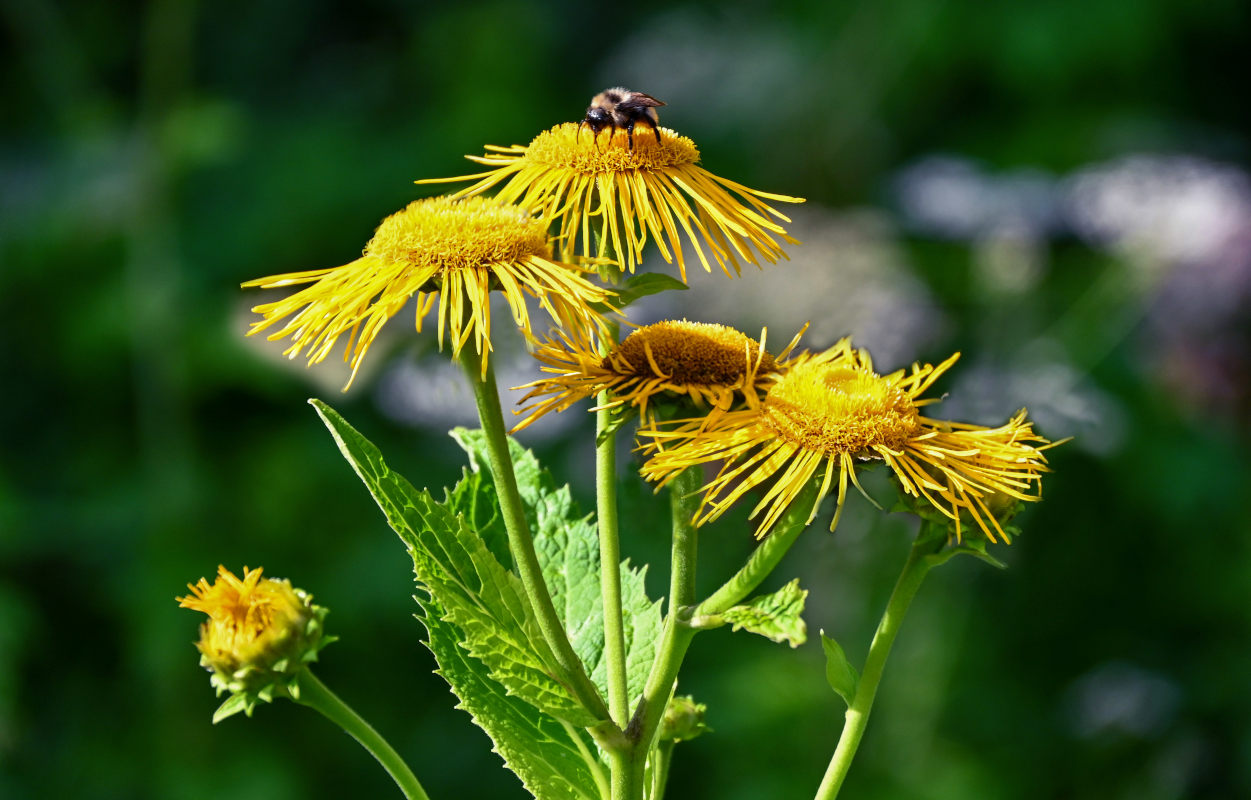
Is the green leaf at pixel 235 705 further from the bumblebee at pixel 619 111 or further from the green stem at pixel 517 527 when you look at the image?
the bumblebee at pixel 619 111

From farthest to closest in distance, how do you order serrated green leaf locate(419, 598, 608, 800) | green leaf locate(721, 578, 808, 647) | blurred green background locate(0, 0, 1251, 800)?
blurred green background locate(0, 0, 1251, 800) < serrated green leaf locate(419, 598, 608, 800) < green leaf locate(721, 578, 808, 647)

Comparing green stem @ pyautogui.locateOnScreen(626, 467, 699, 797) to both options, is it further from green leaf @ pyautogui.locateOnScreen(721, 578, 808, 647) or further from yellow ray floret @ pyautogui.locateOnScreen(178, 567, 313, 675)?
yellow ray floret @ pyautogui.locateOnScreen(178, 567, 313, 675)

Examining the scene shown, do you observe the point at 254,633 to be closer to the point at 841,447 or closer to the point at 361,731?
the point at 361,731

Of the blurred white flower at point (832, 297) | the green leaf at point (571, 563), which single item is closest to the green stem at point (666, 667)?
the green leaf at point (571, 563)

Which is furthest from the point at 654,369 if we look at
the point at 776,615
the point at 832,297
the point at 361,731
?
the point at 832,297

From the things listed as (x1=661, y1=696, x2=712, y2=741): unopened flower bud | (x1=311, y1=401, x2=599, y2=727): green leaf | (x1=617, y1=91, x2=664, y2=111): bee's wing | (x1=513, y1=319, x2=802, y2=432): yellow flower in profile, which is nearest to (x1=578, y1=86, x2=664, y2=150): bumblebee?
(x1=617, y1=91, x2=664, y2=111): bee's wing

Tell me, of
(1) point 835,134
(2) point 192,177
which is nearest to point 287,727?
(2) point 192,177

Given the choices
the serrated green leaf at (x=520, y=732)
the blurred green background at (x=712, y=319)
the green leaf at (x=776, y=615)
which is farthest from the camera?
the blurred green background at (x=712, y=319)

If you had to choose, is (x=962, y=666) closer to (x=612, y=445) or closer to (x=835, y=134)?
(x=835, y=134)
